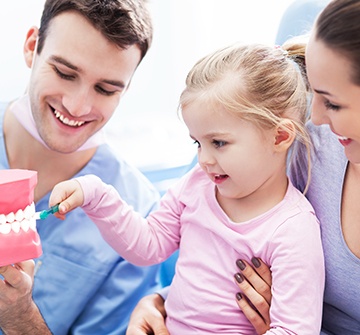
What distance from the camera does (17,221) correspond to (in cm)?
110

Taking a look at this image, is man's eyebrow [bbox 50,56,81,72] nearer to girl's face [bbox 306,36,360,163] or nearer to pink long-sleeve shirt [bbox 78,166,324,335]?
pink long-sleeve shirt [bbox 78,166,324,335]

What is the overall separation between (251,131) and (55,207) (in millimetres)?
396

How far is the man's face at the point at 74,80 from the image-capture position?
4.62ft

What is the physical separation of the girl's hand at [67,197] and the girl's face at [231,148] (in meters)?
0.25

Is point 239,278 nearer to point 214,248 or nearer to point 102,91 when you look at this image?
point 214,248

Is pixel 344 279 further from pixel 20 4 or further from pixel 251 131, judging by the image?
pixel 20 4

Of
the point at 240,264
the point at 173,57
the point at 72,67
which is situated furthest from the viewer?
the point at 173,57

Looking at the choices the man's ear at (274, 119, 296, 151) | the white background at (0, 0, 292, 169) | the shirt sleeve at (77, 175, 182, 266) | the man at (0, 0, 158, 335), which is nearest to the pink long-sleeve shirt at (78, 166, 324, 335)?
the shirt sleeve at (77, 175, 182, 266)

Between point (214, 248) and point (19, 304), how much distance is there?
423 millimetres

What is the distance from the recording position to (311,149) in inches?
49.6

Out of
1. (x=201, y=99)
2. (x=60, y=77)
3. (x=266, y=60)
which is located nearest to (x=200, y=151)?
(x=201, y=99)

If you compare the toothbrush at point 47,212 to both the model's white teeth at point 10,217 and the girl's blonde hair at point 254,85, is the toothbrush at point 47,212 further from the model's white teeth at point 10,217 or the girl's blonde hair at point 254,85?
the girl's blonde hair at point 254,85

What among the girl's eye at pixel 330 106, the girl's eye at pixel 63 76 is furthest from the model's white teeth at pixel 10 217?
the girl's eye at pixel 330 106

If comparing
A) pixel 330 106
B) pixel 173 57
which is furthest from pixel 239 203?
pixel 173 57
